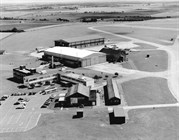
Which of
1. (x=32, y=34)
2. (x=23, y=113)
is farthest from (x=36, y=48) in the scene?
(x=23, y=113)

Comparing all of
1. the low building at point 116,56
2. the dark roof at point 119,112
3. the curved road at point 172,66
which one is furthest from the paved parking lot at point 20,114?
the low building at point 116,56

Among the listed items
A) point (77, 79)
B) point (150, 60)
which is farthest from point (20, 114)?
point (150, 60)

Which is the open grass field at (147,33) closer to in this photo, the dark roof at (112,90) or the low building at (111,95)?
the dark roof at (112,90)

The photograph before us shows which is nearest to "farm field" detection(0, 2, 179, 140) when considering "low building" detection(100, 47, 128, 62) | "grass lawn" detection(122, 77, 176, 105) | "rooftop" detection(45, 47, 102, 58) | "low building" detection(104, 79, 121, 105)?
"grass lawn" detection(122, 77, 176, 105)

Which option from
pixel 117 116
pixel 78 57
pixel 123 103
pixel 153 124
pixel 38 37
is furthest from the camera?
pixel 38 37

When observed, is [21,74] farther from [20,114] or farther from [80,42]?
[80,42]

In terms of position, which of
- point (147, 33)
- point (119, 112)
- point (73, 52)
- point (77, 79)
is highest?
point (147, 33)
